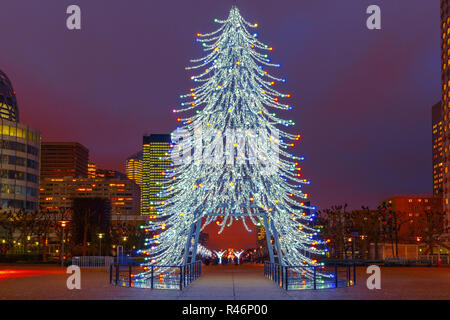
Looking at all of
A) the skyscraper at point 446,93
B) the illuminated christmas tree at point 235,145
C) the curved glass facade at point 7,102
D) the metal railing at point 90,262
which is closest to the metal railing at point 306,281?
the illuminated christmas tree at point 235,145

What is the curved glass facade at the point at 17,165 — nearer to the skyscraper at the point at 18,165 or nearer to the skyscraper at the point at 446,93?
the skyscraper at the point at 18,165

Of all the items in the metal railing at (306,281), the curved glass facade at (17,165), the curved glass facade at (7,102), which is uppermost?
the curved glass facade at (7,102)

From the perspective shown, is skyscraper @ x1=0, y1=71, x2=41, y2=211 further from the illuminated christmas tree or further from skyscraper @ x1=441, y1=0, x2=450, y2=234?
the illuminated christmas tree

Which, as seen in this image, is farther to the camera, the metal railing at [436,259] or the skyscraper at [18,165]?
the skyscraper at [18,165]

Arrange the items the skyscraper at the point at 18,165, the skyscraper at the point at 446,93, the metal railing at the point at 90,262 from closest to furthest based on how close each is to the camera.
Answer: the metal railing at the point at 90,262 → the skyscraper at the point at 18,165 → the skyscraper at the point at 446,93

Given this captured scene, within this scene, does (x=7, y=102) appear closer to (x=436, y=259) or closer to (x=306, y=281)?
(x=436, y=259)

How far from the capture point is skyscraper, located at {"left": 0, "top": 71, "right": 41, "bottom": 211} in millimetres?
97625

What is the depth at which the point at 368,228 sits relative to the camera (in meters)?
85.0

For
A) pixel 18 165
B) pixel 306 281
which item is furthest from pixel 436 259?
pixel 18 165

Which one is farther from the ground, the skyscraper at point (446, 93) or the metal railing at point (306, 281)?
the skyscraper at point (446, 93)

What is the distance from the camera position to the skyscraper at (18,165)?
97.6 metres

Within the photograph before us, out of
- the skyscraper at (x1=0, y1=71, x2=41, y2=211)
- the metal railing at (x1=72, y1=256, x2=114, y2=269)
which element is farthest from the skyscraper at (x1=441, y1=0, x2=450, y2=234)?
the metal railing at (x1=72, y1=256, x2=114, y2=269)
